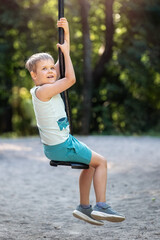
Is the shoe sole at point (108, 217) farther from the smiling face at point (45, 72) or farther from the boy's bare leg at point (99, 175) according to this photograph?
the smiling face at point (45, 72)

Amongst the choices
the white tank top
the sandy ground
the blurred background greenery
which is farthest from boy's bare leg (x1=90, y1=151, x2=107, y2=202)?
the blurred background greenery

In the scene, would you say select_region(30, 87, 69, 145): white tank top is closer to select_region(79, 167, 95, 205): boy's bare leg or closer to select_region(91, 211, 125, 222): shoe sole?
select_region(79, 167, 95, 205): boy's bare leg

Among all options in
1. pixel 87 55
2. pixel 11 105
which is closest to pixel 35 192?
pixel 87 55

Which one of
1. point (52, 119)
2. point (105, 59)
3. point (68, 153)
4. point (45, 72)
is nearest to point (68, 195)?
point (68, 153)

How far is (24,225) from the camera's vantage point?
5.30 meters

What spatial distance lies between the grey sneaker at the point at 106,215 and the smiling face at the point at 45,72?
1.09 metres

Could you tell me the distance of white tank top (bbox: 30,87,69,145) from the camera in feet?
11.7

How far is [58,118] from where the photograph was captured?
3.59 meters

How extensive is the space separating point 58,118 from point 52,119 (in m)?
0.05

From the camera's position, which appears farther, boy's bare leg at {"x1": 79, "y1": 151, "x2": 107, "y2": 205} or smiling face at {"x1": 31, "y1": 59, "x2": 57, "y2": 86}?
boy's bare leg at {"x1": 79, "y1": 151, "x2": 107, "y2": 205}

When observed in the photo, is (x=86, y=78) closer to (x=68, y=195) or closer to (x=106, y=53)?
(x=106, y=53)

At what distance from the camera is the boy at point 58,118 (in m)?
3.51

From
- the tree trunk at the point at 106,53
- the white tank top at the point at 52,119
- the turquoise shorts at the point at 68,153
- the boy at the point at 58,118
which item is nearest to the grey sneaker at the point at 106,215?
the boy at the point at 58,118

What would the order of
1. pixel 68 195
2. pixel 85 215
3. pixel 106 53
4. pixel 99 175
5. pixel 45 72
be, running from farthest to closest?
1. pixel 106 53
2. pixel 68 195
3. pixel 85 215
4. pixel 99 175
5. pixel 45 72
